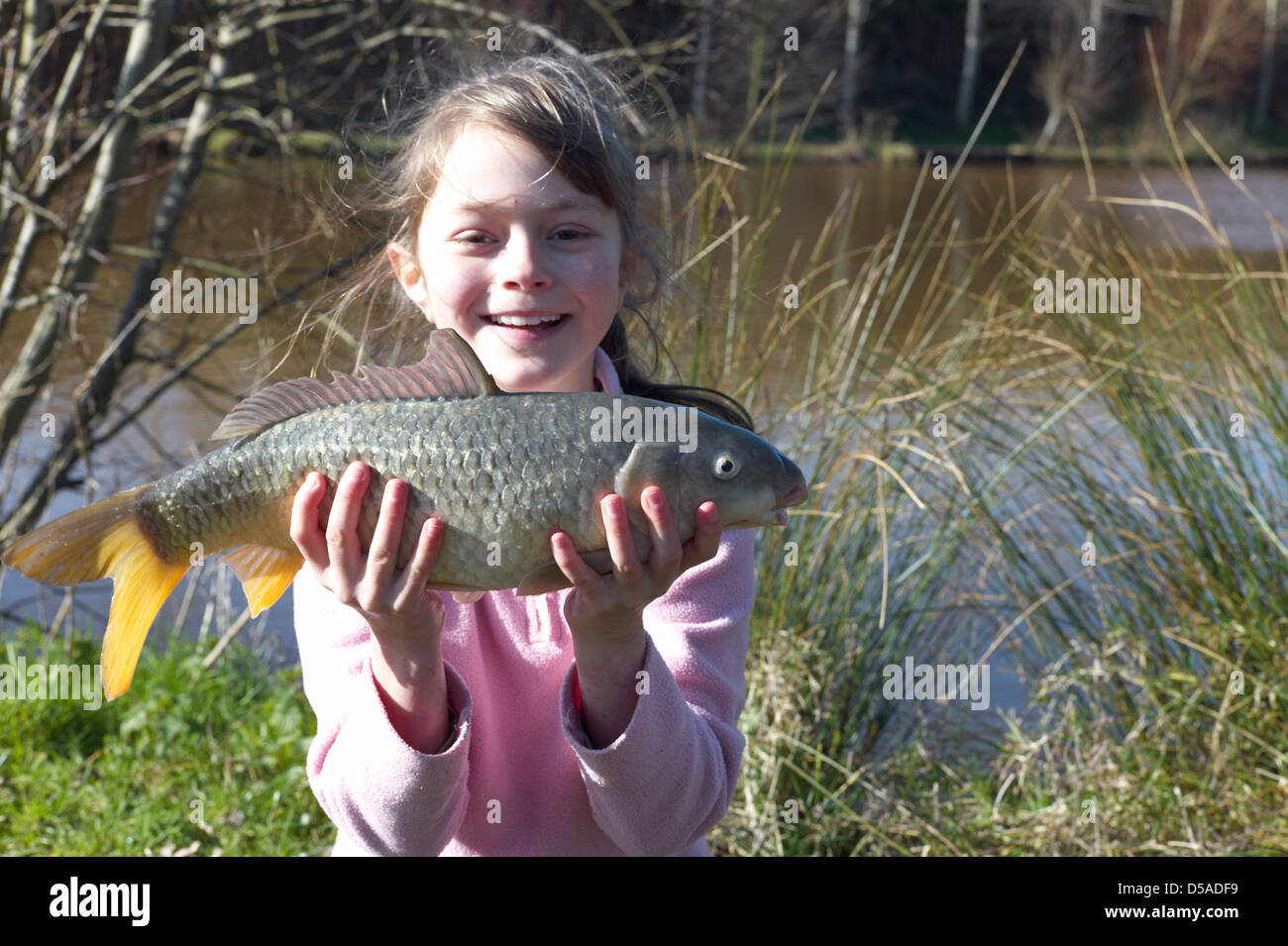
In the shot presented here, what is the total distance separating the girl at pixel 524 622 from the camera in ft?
4.60

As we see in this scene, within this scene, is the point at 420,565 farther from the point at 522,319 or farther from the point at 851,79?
the point at 851,79

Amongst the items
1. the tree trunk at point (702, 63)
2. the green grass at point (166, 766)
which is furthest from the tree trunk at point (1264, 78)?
the green grass at point (166, 766)

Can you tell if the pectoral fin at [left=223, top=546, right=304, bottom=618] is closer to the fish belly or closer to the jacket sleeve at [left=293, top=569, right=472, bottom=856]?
the fish belly

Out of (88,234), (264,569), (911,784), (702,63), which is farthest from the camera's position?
(702,63)

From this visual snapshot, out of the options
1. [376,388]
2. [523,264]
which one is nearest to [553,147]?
[523,264]

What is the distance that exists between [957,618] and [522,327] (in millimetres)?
1912

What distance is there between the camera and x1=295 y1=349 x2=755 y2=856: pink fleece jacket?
5.08 feet

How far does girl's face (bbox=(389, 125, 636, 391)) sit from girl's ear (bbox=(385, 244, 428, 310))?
12 centimetres

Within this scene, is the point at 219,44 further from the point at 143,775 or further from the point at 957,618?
the point at 957,618

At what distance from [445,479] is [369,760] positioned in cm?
43

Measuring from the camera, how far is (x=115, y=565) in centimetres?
138

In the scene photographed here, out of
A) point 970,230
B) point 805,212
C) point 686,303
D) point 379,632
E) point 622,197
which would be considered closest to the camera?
point 379,632
